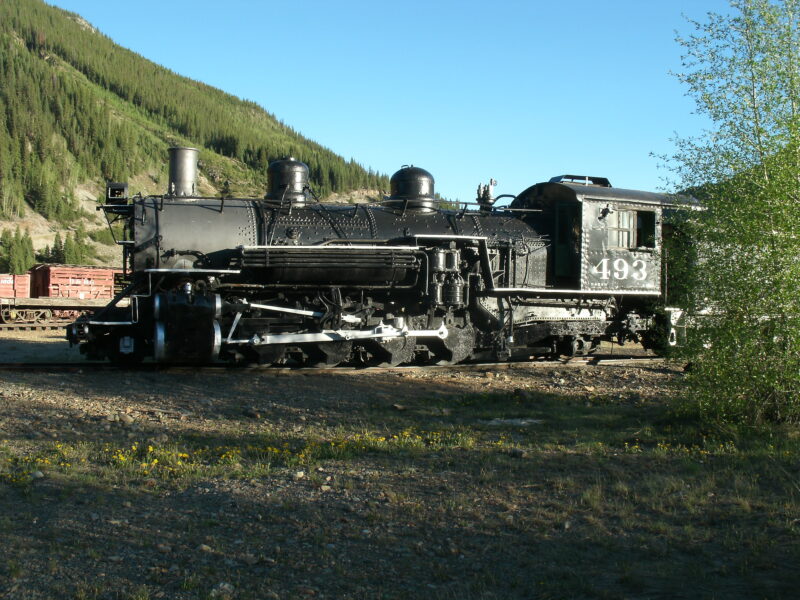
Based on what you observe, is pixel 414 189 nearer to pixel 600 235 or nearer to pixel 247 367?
pixel 600 235

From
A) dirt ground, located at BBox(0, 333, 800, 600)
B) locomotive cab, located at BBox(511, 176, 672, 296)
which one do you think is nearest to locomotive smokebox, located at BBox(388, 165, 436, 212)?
locomotive cab, located at BBox(511, 176, 672, 296)

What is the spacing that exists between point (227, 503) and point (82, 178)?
87.6m

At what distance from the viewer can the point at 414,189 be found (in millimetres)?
14445

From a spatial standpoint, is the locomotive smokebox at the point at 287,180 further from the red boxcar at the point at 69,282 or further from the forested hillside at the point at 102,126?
the forested hillside at the point at 102,126

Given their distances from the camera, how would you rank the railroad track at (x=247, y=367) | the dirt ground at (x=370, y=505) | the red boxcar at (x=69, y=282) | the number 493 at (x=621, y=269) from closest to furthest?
1. the dirt ground at (x=370, y=505)
2. the railroad track at (x=247, y=367)
3. the number 493 at (x=621, y=269)
4. the red boxcar at (x=69, y=282)

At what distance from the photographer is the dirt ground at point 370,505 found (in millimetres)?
4168

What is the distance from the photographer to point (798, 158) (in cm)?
827

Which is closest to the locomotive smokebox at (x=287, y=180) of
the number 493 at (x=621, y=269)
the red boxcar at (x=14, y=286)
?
the number 493 at (x=621, y=269)

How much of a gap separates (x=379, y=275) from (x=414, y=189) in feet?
8.21

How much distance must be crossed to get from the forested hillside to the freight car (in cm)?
4022

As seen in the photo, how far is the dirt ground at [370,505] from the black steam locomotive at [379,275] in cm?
247

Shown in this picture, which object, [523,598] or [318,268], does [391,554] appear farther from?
[318,268]

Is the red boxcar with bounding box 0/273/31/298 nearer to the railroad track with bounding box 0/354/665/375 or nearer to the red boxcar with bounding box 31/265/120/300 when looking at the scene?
the red boxcar with bounding box 31/265/120/300

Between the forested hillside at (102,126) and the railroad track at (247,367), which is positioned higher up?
the forested hillside at (102,126)
